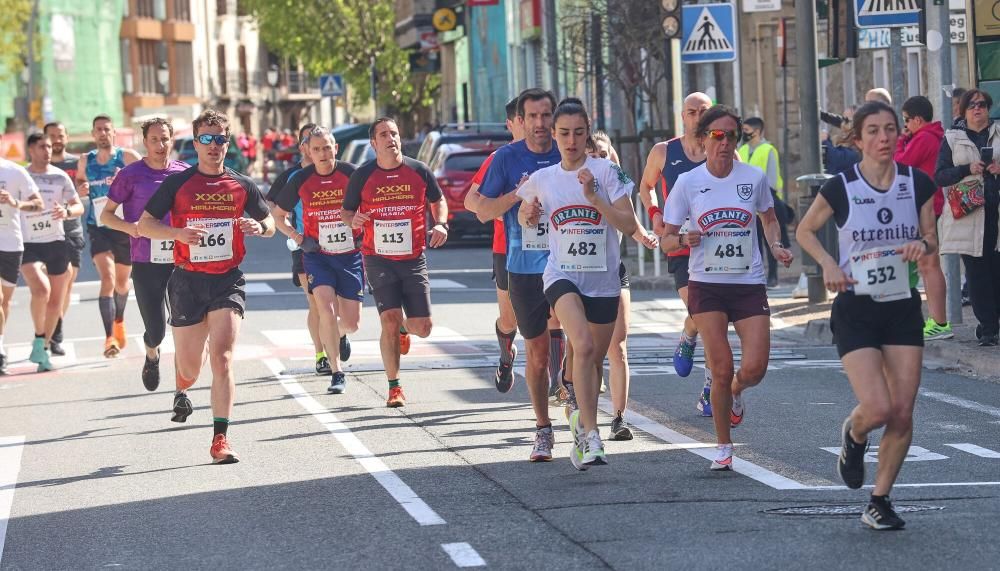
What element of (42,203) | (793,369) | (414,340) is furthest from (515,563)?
(414,340)

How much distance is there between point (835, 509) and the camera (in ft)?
28.8

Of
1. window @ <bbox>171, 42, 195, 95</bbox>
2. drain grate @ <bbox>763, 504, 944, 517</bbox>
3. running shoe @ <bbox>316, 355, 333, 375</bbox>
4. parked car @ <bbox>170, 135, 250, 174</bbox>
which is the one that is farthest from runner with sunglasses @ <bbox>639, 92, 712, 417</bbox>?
window @ <bbox>171, 42, 195, 95</bbox>

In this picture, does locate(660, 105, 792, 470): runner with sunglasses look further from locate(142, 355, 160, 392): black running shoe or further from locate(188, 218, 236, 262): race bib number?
locate(142, 355, 160, 392): black running shoe

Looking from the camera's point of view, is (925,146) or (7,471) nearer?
(7,471)

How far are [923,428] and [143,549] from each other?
4.86 m

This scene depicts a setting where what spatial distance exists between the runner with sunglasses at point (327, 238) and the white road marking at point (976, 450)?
200 inches

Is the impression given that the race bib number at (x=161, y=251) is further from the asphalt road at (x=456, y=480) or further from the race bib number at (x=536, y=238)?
the race bib number at (x=536, y=238)

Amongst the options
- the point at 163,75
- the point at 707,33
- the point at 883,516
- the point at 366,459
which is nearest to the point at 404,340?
the point at 366,459

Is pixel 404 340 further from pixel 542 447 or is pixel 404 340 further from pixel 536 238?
pixel 542 447

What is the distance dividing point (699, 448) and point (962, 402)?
249cm

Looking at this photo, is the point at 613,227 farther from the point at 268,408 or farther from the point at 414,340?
the point at 414,340

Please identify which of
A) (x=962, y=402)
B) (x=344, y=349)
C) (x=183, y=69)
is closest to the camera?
(x=962, y=402)

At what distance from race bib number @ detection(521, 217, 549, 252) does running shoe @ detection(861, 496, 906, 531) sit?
3158 millimetres

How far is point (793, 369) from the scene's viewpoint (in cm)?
1493
